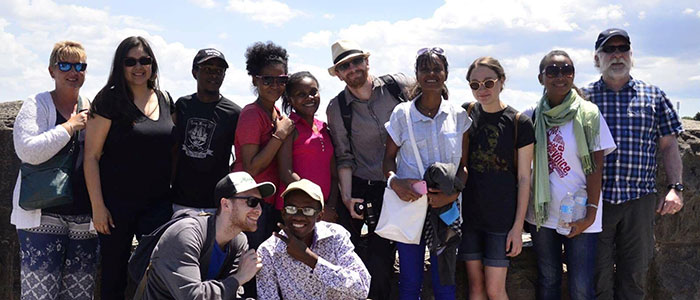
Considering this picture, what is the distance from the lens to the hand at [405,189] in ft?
14.5

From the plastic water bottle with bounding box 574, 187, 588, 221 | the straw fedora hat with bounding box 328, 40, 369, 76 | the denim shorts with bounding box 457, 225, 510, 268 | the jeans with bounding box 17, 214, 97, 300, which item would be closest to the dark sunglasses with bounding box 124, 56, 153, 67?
the jeans with bounding box 17, 214, 97, 300

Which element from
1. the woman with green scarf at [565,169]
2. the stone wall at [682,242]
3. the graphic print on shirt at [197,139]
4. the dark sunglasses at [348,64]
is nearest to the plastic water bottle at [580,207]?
the woman with green scarf at [565,169]

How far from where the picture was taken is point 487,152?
4.54 meters

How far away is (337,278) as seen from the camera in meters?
4.08

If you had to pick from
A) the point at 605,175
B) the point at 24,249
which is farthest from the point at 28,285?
the point at 605,175

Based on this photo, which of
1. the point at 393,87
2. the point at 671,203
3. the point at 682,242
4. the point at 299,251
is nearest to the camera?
the point at 299,251

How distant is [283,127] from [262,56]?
55 centimetres

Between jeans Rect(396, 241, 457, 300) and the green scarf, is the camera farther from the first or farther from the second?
the green scarf

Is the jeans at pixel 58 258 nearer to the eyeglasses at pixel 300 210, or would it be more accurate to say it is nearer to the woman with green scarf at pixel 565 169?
the eyeglasses at pixel 300 210

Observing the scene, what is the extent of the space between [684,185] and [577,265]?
61.5 inches

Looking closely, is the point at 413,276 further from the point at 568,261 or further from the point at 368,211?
the point at 568,261

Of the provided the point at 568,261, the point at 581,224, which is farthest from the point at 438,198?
the point at 568,261

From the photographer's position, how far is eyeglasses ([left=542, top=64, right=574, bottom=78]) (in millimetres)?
4676

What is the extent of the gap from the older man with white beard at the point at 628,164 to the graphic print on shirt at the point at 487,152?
933 mm
